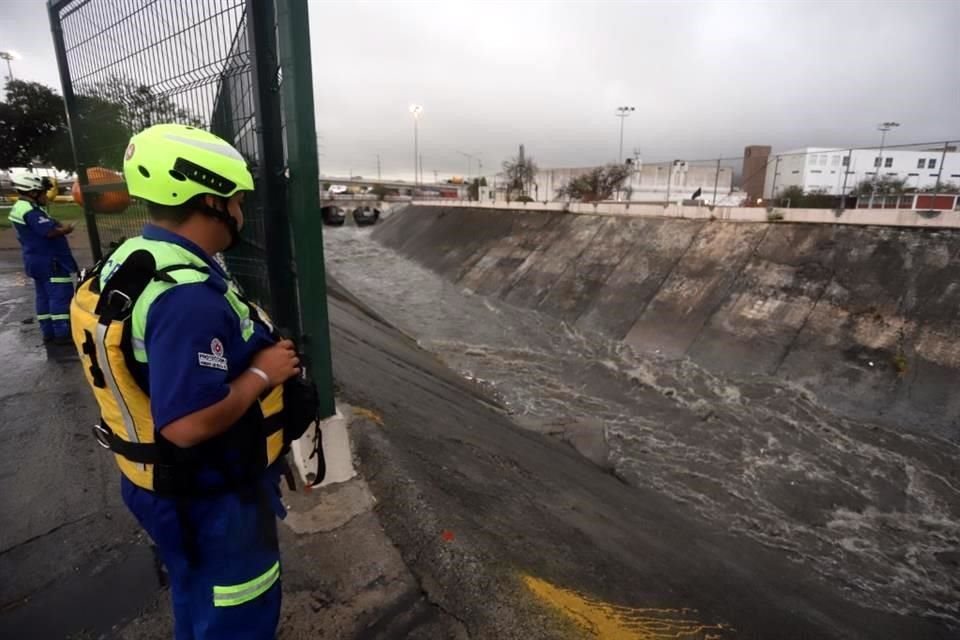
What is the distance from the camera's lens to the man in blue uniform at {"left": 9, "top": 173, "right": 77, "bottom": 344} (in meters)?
6.09

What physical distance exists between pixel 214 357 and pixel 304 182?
1762 mm

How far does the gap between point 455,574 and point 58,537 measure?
2.53 meters

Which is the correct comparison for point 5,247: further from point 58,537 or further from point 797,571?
point 797,571

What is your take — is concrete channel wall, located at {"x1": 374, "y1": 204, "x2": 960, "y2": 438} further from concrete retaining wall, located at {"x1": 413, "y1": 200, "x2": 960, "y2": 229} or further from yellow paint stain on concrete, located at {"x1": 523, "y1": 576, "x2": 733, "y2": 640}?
yellow paint stain on concrete, located at {"x1": 523, "y1": 576, "x2": 733, "y2": 640}

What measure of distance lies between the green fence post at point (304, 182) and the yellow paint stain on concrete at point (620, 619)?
1897mm

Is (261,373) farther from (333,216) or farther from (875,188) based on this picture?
(333,216)

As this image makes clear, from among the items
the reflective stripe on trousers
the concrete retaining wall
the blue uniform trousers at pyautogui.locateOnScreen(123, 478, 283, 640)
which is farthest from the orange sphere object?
the concrete retaining wall

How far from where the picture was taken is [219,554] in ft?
5.35

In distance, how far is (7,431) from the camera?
14.0 ft

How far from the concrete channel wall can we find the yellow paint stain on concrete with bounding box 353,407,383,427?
8614mm

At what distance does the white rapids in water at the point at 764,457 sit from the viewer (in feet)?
17.9

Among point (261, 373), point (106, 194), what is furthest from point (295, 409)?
point (106, 194)

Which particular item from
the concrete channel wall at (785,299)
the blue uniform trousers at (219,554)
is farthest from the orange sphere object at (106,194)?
the concrete channel wall at (785,299)

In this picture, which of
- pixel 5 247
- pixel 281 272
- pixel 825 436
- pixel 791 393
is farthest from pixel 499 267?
pixel 281 272
